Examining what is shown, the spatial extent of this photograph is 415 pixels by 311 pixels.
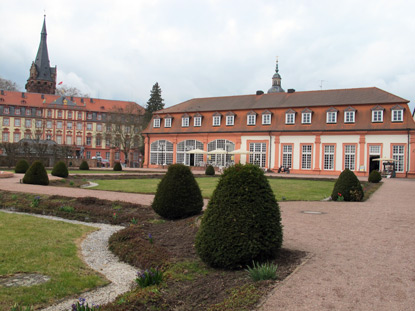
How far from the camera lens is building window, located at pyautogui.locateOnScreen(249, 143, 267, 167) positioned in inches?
1642

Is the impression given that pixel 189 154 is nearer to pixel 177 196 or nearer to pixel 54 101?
pixel 177 196

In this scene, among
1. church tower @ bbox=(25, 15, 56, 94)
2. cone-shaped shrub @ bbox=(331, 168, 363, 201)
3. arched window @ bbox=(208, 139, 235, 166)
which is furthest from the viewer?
church tower @ bbox=(25, 15, 56, 94)

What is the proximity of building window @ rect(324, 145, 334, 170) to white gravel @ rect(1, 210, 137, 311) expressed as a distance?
3287cm

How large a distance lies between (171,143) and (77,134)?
1492 inches

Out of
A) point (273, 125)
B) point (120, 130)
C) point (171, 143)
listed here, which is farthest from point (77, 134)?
point (273, 125)

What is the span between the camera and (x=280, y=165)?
40.7m

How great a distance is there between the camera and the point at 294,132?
39844 millimetres

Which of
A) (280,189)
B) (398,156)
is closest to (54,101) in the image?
(398,156)

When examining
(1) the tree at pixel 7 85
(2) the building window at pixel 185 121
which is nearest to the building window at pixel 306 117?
(2) the building window at pixel 185 121

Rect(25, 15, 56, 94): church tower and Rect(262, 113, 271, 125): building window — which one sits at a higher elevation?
Rect(25, 15, 56, 94): church tower

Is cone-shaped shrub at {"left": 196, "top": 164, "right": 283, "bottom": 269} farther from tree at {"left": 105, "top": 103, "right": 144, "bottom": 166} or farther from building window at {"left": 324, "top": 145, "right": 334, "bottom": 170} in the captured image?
tree at {"left": 105, "top": 103, "right": 144, "bottom": 166}

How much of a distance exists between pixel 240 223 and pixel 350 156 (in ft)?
117

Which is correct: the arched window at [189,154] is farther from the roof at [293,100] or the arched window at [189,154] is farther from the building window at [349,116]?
the building window at [349,116]

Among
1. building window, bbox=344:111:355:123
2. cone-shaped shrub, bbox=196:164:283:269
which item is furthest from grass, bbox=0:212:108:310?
building window, bbox=344:111:355:123
